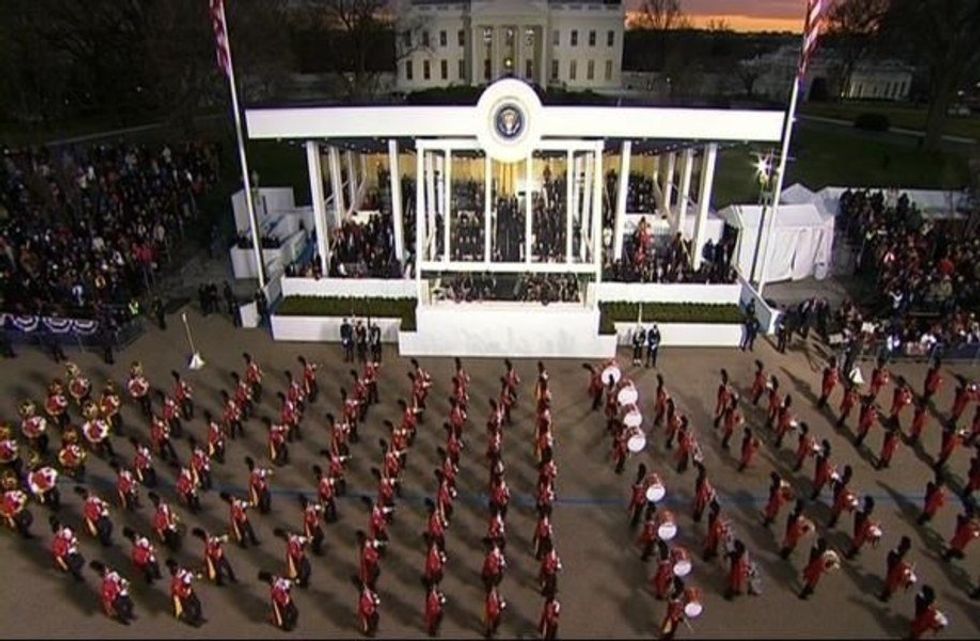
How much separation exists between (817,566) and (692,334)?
949 cm

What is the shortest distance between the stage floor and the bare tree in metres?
37.2

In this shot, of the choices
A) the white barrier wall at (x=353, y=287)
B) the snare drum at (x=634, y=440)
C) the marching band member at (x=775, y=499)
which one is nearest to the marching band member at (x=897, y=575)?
the marching band member at (x=775, y=499)

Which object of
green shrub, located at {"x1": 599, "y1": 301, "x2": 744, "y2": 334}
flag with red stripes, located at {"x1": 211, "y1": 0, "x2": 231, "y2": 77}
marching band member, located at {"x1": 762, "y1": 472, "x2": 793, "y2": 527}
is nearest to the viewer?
marching band member, located at {"x1": 762, "y1": 472, "x2": 793, "y2": 527}

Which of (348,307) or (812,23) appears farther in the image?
(348,307)

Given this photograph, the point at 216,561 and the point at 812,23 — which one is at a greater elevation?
the point at 812,23

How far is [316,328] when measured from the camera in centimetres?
1953

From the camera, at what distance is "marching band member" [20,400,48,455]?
13.7m

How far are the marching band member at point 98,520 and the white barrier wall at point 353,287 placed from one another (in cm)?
971

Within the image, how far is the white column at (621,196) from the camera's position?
67.8 ft

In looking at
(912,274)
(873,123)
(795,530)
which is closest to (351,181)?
(912,274)

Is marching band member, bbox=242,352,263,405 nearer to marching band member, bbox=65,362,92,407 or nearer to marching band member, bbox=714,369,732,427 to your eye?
marching band member, bbox=65,362,92,407

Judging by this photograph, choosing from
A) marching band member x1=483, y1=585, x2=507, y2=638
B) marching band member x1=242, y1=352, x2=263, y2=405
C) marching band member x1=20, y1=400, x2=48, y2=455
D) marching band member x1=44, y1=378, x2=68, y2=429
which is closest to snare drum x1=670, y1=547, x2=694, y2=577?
marching band member x1=483, y1=585, x2=507, y2=638

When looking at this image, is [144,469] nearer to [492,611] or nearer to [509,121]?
[492,611]

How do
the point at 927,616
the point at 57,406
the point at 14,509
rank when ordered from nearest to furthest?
the point at 927,616 → the point at 14,509 → the point at 57,406
